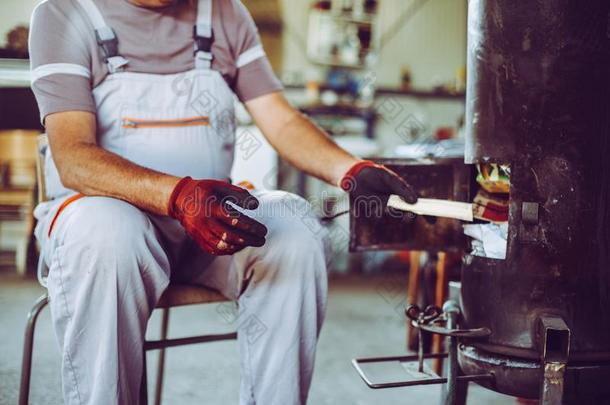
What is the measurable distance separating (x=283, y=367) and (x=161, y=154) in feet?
1.60

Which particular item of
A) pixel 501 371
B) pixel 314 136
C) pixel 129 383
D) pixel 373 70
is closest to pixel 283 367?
pixel 129 383

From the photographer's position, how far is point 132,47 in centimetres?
129

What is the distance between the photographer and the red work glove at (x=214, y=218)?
102 centimetres

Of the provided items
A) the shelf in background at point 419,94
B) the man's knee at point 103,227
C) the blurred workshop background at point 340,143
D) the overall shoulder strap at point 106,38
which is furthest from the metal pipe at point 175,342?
the shelf in background at point 419,94

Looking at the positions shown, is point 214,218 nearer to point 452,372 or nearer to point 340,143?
point 452,372

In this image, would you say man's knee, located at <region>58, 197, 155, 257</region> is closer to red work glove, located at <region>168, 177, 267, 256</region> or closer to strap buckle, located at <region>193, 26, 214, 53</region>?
red work glove, located at <region>168, 177, 267, 256</region>

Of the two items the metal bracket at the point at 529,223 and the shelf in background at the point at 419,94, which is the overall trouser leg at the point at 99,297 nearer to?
the metal bracket at the point at 529,223

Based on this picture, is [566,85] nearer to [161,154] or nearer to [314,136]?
[314,136]

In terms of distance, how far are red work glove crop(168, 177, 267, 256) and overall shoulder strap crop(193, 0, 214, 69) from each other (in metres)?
0.41

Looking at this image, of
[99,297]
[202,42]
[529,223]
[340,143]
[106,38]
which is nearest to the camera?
[99,297]

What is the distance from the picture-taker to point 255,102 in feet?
4.89

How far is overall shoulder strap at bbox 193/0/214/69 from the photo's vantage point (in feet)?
4.49

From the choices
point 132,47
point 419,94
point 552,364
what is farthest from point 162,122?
point 419,94

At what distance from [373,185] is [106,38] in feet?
1.98
